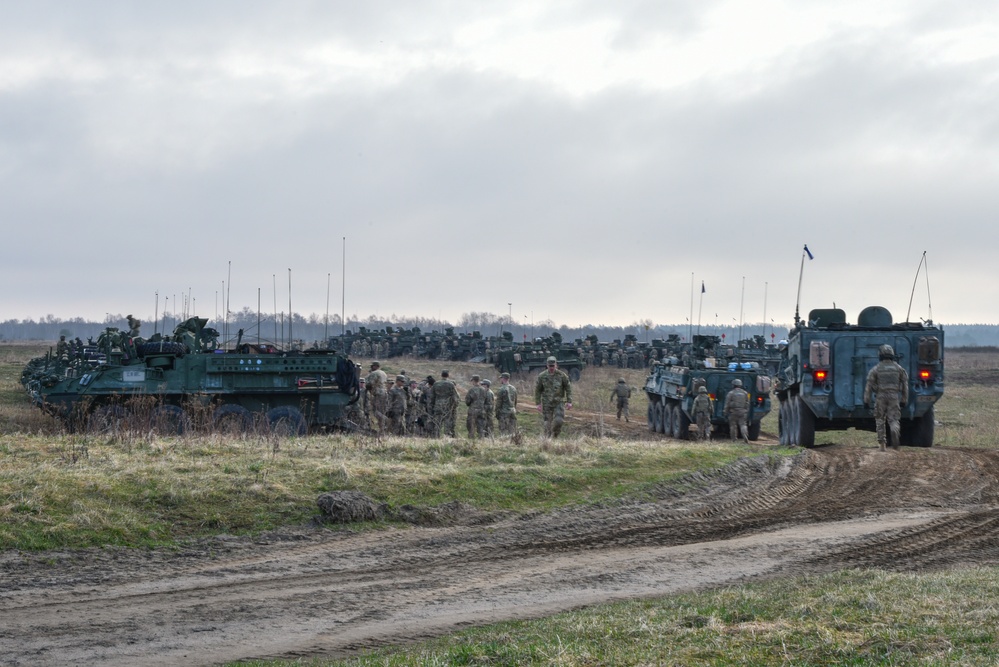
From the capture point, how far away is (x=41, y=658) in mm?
7074

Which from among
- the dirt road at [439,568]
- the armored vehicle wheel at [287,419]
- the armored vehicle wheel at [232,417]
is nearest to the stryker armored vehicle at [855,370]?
the dirt road at [439,568]

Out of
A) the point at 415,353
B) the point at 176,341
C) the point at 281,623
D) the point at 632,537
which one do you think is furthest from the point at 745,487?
the point at 415,353

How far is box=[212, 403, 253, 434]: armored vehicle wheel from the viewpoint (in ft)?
68.5

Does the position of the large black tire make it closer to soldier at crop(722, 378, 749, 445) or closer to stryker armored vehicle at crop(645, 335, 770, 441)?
stryker armored vehicle at crop(645, 335, 770, 441)

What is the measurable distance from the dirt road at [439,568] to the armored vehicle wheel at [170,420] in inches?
412

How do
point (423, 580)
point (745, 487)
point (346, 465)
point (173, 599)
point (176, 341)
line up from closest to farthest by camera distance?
point (173, 599) < point (423, 580) < point (346, 465) < point (745, 487) < point (176, 341)

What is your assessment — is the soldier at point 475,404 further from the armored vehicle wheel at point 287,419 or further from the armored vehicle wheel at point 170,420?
the armored vehicle wheel at point 170,420

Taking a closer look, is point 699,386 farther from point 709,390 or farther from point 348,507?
point 348,507

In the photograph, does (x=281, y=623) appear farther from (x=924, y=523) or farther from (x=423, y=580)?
→ (x=924, y=523)

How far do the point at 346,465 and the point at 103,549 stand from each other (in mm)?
3963

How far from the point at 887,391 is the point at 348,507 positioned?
1150 cm

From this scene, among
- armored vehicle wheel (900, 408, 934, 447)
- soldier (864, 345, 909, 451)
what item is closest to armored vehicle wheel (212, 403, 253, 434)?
soldier (864, 345, 909, 451)

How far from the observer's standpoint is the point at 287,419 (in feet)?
71.7

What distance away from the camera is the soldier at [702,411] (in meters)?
23.3
